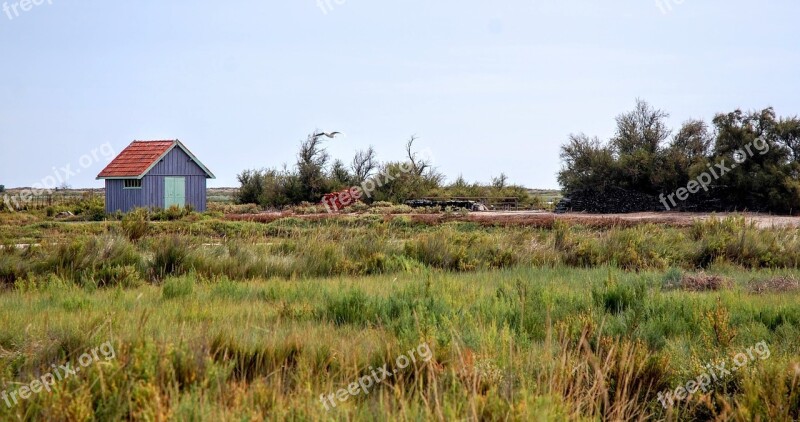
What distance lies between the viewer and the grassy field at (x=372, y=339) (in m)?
4.39

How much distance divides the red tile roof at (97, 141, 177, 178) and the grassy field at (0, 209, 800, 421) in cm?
2921

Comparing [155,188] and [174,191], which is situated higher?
[155,188]

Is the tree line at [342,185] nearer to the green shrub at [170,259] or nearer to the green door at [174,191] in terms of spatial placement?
the green door at [174,191]

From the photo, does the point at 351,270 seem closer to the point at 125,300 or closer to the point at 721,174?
the point at 125,300

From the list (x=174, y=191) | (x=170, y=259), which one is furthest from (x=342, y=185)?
(x=170, y=259)

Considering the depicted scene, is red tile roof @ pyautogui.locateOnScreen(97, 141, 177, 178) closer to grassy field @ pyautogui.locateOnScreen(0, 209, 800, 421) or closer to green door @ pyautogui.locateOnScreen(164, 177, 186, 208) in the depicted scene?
green door @ pyautogui.locateOnScreen(164, 177, 186, 208)

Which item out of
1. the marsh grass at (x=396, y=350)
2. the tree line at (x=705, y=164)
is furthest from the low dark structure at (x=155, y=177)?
the marsh grass at (x=396, y=350)

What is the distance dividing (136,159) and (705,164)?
108 ft

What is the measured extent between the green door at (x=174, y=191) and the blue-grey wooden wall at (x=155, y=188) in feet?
0.77

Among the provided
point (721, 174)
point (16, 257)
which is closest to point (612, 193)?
point (721, 174)

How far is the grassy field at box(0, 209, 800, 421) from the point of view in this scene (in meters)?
4.39

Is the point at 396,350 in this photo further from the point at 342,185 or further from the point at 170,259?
the point at 342,185

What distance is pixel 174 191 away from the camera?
1640 inches

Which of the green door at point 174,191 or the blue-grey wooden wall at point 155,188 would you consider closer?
the blue-grey wooden wall at point 155,188
